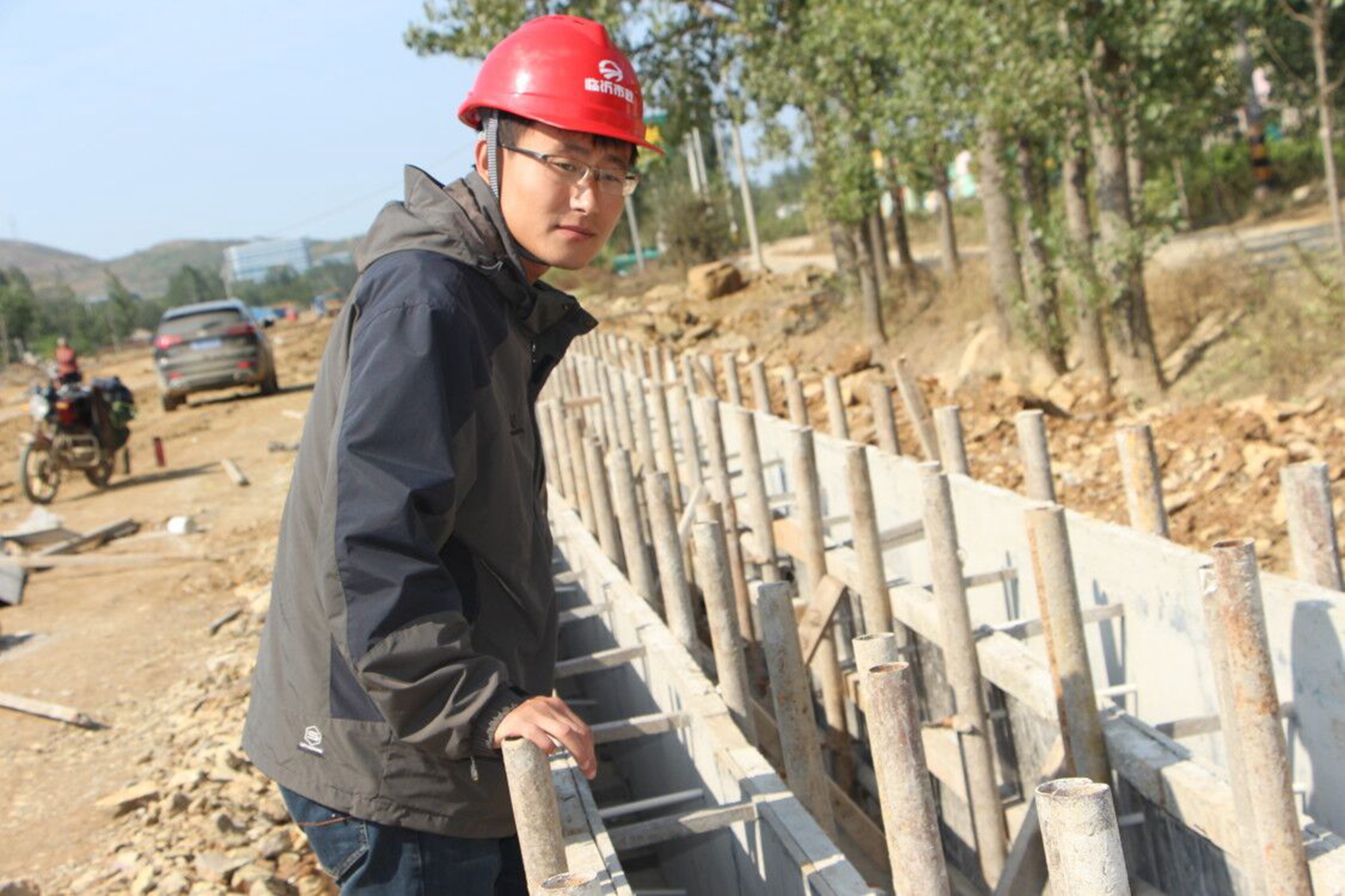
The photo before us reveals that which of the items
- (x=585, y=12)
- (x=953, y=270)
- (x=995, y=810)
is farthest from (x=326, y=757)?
(x=953, y=270)

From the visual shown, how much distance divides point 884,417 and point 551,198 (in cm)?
428

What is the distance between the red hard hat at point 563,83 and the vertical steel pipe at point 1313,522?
2203mm

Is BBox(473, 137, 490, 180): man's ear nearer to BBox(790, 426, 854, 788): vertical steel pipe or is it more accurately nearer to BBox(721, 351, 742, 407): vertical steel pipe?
BBox(790, 426, 854, 788): vertical steel pipe

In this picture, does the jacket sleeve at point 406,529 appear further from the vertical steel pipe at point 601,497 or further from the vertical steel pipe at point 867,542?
the vertical steel pipe at point 601,497

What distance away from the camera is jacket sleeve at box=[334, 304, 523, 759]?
6.70 ft

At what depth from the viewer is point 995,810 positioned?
4129mm

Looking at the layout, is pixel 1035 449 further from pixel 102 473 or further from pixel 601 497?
pixel 102 473

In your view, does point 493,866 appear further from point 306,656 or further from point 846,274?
point 846,274

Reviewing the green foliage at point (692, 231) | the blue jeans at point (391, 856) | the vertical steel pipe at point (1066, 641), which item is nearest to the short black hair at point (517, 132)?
the blue jeans at point (391, 856)

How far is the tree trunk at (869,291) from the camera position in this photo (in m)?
16.8

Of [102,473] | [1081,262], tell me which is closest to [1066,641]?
[1081,262]

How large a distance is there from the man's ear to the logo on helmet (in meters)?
0.21

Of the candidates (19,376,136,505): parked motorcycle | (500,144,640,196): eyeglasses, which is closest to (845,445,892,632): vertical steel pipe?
(500,144,640,196): eyeglasses

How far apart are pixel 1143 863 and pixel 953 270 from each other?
16983 mm
